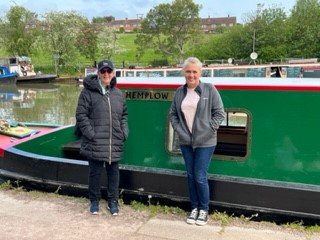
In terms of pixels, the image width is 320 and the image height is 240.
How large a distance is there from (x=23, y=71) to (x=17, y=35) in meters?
10.8

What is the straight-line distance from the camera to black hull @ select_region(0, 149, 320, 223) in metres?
Answer: 4.10

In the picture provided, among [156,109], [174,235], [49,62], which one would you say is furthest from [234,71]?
[49,62]

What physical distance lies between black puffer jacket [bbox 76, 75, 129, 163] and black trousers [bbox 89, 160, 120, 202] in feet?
0.44

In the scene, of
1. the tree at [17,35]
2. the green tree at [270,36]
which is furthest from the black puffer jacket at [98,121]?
the tree at [17,35]

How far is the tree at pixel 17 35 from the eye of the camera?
49.1 m

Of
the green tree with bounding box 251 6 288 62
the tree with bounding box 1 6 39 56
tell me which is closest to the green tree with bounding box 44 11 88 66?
the tree with bounding box 1 6 39 56

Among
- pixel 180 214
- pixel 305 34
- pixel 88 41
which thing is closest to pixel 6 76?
pixel 88 41

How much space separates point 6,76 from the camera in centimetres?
3762

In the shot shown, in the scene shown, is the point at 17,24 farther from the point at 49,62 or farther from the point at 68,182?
the point at 68,182

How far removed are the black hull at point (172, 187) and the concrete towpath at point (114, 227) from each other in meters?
A: 0.18

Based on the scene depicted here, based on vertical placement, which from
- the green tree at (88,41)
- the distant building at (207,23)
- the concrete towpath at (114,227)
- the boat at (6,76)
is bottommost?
the concrete towpath at (114,227)

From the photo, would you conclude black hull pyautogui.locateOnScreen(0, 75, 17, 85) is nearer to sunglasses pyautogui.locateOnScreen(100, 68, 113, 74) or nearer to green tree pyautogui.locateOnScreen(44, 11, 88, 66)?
green tree pyautogui.locateOnScreen(44, 11, 88, 66)

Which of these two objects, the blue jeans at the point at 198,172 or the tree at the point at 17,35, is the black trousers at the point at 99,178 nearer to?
the blue jeans at the point at 198,172

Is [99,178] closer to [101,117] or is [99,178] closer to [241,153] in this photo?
[101,117]
